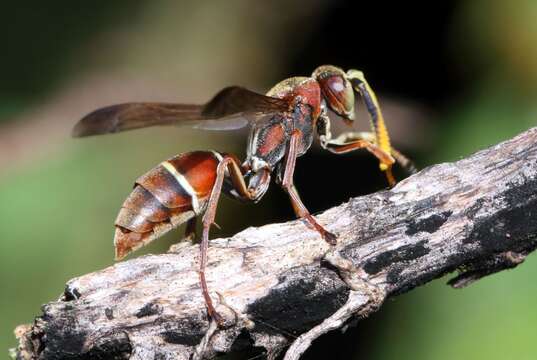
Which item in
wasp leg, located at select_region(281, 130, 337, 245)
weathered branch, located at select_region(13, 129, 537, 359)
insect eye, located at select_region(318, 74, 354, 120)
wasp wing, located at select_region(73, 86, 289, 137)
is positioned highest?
wasp wing, located at select_region(73, 86, 289, 137)

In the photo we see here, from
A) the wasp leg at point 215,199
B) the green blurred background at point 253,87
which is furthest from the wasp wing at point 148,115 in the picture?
the green blurred background at point 253,87

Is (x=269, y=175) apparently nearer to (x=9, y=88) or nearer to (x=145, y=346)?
(x=145, y=346)

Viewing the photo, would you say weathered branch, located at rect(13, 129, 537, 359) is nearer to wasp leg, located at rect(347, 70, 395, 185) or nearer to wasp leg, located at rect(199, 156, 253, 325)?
wasp leg, located at rect(199, 156, 253, 325)

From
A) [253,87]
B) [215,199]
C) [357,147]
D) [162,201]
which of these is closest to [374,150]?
[357,147]

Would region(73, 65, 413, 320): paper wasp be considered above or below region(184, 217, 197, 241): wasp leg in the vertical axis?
above

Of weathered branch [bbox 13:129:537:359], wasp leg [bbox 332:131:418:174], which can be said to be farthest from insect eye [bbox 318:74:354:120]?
weathered branch [bbox 13:129:537:359]

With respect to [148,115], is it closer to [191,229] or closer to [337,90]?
[191,229]

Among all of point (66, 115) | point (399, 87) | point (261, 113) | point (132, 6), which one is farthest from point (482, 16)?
point (66, 115)
